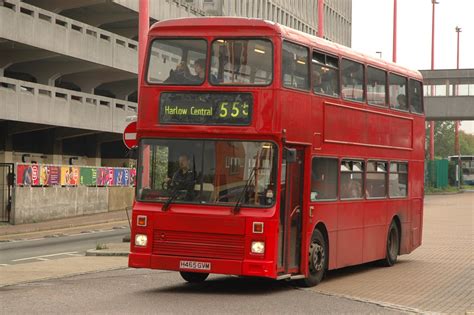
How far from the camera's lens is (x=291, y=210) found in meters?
15.3

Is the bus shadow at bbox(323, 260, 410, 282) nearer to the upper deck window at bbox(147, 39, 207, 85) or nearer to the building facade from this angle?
the upper deck window at bbox(147, 39, 207, 85)

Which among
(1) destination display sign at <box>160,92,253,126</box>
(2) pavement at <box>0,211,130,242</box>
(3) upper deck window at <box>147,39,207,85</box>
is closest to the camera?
(1) destination display sign at <box>160,92,253,126</box>

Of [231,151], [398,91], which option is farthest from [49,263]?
[231,151]

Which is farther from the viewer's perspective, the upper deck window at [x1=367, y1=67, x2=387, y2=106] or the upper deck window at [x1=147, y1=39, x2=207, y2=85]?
the upper deck window at [x1=367, y1=67, x2=387, y2=106]

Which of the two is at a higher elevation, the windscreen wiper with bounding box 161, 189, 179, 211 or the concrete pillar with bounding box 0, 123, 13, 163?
the concrete pillar with bounding box 0, 123, 13, 163

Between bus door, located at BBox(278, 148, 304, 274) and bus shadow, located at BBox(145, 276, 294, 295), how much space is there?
555mm

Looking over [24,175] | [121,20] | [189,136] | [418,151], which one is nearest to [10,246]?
[24,175]

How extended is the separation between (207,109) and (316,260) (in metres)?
3.20

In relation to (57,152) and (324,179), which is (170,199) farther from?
(57,152)

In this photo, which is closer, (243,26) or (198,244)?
(198,244)

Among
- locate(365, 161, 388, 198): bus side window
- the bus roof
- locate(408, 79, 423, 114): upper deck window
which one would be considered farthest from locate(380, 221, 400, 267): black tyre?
the bus roof

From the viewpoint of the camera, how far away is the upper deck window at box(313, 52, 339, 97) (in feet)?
53.1

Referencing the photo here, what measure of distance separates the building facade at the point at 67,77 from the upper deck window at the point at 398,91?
23.1 metres

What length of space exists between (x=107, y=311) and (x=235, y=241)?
2.63 metres
